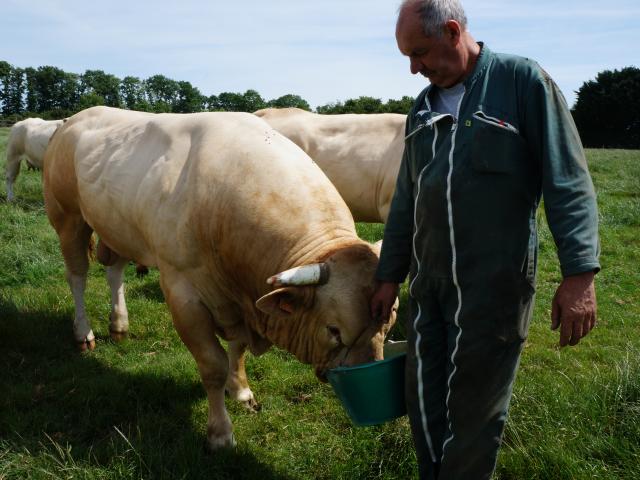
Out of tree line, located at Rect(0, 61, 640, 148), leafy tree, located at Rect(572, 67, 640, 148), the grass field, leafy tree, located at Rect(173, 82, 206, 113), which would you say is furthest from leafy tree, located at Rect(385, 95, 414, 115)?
leafy tree, located at Rect(173, 82, 206, 113)

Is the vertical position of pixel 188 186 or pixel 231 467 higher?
pixel 188 186

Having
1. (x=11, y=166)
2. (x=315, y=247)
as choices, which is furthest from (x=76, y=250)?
(x=11, y=166)

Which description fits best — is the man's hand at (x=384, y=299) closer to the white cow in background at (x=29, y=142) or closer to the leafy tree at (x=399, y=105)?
the white cow in background at (x=29, y=142)

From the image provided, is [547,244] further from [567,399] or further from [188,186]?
[188,186]

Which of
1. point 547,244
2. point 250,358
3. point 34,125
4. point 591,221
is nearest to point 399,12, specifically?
point 591,221

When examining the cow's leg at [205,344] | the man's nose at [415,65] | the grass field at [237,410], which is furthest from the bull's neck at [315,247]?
the grass field at [237,410]

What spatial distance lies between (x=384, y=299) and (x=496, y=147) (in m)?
1.11

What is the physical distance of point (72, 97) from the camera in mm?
103000

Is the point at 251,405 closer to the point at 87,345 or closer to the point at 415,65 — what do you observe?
the point at 87,345

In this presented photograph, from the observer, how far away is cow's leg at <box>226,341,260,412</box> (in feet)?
16.8

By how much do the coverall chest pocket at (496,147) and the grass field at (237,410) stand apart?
1868 millimetres

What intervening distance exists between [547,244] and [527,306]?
7.39 m

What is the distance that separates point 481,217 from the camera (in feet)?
9.08

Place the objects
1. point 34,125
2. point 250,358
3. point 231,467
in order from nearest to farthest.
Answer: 1. point 231,467
2. point 250,358
3. point 34,125
